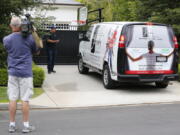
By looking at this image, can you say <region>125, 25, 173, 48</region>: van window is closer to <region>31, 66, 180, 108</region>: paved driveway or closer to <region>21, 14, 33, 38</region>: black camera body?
<region>31, 66, 180, 108</region>: paved driveway

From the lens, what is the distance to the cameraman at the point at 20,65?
644 cm

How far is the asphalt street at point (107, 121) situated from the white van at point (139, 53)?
1602 millimetres

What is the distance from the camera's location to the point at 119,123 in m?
7.34

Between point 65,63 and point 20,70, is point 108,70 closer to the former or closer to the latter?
point 20,70

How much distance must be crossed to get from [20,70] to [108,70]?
4911 millimetres

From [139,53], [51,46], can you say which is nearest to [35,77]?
[51,46]

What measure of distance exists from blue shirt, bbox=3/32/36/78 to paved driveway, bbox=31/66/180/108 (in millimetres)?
2601

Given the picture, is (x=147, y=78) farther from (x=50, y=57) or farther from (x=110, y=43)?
(x=50, y=57)

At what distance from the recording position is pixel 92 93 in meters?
10.6

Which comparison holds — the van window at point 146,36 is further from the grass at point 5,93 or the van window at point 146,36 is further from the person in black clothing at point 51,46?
the person in black clothing at point 51,46

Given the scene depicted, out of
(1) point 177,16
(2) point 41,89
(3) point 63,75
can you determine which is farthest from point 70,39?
(2) point 41,89

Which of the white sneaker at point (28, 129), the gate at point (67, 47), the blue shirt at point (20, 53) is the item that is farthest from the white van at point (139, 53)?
the gate at point (67, 47)

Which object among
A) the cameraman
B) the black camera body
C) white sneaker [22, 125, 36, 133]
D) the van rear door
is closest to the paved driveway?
the van rear door

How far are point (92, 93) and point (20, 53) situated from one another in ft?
14.7
